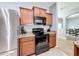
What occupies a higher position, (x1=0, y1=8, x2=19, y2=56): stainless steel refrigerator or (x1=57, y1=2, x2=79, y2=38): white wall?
(x1=57, y1=2, x2=79, y2=38): white wall

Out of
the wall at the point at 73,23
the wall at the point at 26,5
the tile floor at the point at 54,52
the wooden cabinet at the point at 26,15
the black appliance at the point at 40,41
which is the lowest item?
the tile floor at the point at 54,52

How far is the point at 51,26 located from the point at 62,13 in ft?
1.30

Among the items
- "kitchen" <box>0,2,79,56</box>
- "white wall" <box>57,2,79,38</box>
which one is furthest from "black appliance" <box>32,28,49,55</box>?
"white wall" <box>57,2,79,38</box>

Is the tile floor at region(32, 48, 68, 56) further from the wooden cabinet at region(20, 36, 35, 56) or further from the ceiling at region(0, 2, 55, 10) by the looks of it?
the ceiling at region(0, 2, 55, 10)

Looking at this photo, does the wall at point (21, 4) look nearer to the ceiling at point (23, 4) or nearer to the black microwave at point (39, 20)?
the ceiling at point (23, 4)

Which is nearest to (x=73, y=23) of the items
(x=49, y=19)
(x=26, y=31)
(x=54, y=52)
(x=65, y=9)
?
(x=65, y=9)

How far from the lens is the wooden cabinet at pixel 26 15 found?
8.82 feet

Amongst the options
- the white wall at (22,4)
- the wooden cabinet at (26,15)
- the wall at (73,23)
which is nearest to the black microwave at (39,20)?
the wooden cabinet at (26,15)

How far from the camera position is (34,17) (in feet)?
9.24

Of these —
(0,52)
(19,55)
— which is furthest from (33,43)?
(0,52)

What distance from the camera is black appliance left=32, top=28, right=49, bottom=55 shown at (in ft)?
9.23

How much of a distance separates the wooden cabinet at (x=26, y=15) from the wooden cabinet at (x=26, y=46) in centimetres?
41

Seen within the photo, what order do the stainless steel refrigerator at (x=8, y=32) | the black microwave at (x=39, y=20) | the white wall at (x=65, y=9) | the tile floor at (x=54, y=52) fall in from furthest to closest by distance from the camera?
the black microwave at (x=39, y=20) → the tile floor at (x=54, y=52) → the white wall at (x=65, y=9) → the stainless steel refrigerator at (x=8, y=32)

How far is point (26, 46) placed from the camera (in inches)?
109
